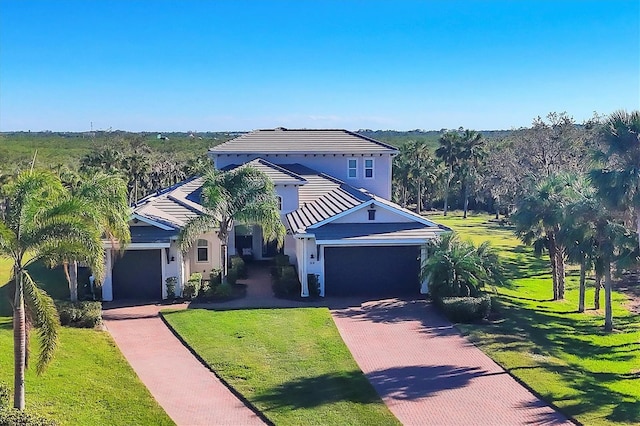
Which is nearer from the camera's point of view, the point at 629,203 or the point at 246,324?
the point at 629,203

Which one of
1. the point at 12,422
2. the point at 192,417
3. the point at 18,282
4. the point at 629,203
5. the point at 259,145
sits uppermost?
the point at 259,145

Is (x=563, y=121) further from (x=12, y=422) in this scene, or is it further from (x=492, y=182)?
(x=12, y=422)

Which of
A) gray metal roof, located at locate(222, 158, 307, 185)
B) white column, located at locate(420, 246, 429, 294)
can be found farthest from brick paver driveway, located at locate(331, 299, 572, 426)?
gray metal roof, located at locate(222, 158, 307, 185)

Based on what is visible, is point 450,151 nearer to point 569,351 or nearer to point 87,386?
point 569,351

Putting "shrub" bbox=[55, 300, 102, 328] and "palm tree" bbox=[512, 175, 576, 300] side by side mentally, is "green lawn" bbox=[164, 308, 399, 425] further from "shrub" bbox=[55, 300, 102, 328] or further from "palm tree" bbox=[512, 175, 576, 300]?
"palm tree" bbox=[512, 175, 576, 300]

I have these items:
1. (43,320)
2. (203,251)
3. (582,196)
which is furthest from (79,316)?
(582,196)

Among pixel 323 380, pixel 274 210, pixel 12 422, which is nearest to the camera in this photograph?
pixel 12 422

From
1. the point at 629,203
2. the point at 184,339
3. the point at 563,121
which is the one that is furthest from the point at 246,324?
the point at 563,121

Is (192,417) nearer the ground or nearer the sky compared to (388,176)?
nearer the ground
